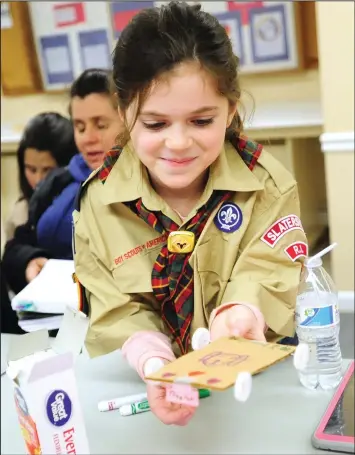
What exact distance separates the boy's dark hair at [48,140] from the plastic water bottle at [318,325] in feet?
2.86

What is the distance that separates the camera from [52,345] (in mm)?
773

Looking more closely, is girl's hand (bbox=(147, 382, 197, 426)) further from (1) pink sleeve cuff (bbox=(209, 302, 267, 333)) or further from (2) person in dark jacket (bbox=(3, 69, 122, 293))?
(2) person in dark jacket (bbox=(3, 69, 122, 293))

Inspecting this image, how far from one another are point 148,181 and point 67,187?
35 centimetres

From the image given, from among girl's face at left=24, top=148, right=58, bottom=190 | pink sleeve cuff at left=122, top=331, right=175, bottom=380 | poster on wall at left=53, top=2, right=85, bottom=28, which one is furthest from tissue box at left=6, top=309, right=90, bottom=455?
poster on wall at left=53, top=2, right=85, bottom=28

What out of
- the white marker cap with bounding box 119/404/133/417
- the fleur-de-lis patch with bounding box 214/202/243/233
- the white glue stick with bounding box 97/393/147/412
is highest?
the fleur-de-lis patch with bounding box 214/202/243/233

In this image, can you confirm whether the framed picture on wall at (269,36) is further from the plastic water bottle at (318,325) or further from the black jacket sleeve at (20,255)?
the plastic water bottle at (318,325)

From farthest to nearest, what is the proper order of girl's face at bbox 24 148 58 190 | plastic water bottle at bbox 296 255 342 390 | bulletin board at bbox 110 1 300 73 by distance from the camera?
bulletin board at bbox 110 1 300 73, girl's face at bbox 24 148 58 190, plastic water bottle at bbox 296 255 342 390

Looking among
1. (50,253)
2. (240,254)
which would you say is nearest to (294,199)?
(240,254)

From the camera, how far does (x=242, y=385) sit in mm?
563

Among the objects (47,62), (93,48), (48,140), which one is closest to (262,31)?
(93,48)

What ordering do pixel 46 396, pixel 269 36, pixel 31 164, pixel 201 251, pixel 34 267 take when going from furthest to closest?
pixel 269 36 → pixel 31 164 → pixel 34 267 → pixel 201 251 → pixel 46 396

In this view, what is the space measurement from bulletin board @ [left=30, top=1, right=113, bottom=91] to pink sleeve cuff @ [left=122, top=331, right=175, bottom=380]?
2.16 meters

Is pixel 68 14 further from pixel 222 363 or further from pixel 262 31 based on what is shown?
pixel 222 363

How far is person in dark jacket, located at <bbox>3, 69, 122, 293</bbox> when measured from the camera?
1048 millimetres
